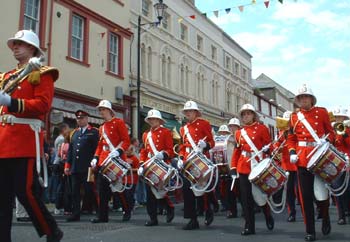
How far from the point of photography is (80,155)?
8.87m

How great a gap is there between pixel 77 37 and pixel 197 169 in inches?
514

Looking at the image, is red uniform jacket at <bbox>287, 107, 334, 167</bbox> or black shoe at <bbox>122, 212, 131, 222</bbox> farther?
black shoe at <bbox>122, 212, 131, 222</bbox>

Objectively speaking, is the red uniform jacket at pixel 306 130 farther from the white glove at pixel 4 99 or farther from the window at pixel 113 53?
the window at pixel 113 53

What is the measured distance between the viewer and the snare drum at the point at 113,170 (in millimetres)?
8125

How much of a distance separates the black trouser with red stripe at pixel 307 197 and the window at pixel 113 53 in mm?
15683

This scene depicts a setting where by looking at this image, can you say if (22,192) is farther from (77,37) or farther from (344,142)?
(77,37)

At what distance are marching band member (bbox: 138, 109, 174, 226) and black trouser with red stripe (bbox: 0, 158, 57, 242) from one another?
368 cm

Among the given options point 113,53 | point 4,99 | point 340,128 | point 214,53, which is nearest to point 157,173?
point 340,128

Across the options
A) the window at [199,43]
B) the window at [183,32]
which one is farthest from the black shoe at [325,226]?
the window at [199,43]

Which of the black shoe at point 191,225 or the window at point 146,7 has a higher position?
the window at point 146,7

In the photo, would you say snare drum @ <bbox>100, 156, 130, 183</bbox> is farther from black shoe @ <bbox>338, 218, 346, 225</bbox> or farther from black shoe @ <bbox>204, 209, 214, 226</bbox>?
black shoe @ <bbox>338, 218, 346, 225</bbox>

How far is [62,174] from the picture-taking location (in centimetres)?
1052

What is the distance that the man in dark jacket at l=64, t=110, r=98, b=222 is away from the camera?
28.6ft

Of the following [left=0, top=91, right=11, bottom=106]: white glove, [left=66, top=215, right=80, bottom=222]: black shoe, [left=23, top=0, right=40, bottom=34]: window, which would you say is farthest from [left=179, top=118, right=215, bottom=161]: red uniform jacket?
[left=23, top=0, right=40, bottom=34]: window
